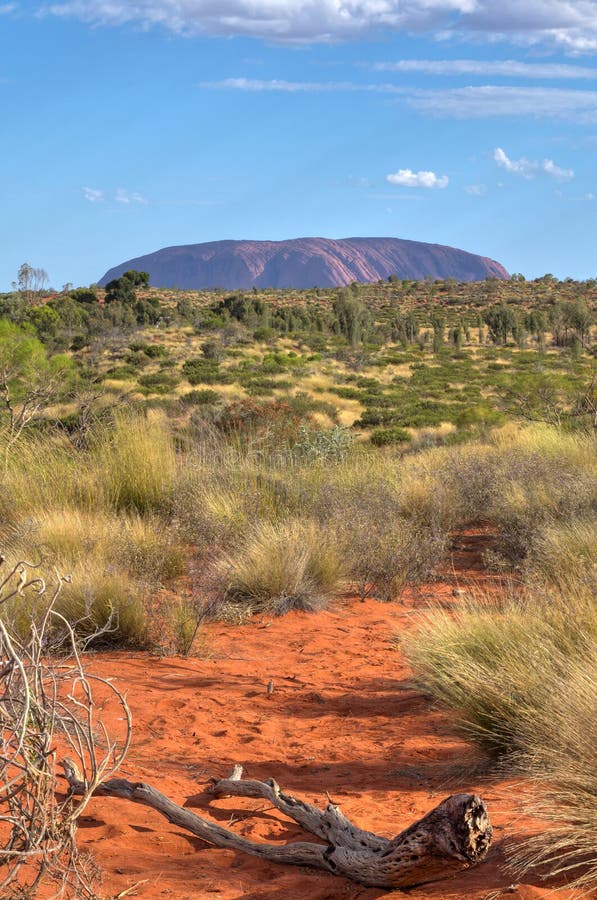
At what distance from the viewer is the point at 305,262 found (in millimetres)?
163000

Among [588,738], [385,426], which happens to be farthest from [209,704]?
[385,426]

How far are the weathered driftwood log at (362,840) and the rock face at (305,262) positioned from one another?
15451 centimetres

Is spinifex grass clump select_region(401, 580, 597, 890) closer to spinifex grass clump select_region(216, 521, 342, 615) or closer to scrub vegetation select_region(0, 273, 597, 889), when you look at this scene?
scrub vegetation select_region(0, 273, 597, 889)

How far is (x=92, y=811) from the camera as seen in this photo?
3.54 meters

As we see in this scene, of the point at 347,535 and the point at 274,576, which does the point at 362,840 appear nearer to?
the point at 274,576

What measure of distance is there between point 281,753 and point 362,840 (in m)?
1.52

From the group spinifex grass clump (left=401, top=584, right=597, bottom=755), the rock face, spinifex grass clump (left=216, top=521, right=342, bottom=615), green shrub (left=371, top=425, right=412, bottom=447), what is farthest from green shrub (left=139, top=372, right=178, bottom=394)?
the rock face

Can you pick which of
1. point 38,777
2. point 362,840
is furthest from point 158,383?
point 38,777

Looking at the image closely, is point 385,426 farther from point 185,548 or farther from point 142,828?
point 142,828

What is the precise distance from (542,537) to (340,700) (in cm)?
355

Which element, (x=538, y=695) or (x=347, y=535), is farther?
(x=347, y=535)

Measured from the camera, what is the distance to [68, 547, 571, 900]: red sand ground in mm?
2986

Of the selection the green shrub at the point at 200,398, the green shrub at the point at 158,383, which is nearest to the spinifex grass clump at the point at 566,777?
the green shrub at the point at 200,398

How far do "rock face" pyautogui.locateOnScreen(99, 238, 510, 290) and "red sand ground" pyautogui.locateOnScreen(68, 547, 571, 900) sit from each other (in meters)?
152
